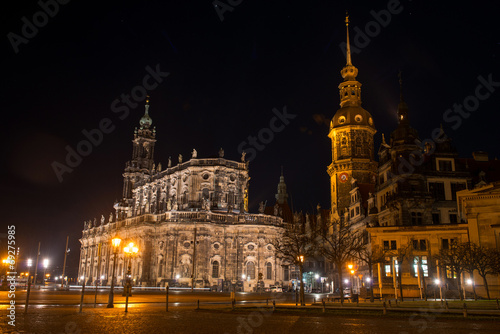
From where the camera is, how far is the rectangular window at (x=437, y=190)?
4747cm

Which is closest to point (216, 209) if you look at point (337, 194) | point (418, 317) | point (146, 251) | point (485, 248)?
point (146, 251)

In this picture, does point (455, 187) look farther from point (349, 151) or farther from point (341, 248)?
point (349, 151)

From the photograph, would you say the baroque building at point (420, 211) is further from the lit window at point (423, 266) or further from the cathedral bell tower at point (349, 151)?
the cathedral bell tower at point (349, 151)

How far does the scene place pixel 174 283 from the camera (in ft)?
229

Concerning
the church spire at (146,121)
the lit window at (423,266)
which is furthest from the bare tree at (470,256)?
the church spire at (146,121)

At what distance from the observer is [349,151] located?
7431 centimetres

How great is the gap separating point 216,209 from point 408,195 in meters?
39.3

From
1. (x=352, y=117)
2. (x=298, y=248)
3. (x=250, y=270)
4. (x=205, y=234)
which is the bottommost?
(x=250, y=270)

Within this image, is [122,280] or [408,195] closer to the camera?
[408,195]

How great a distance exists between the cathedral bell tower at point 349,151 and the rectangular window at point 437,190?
2351 centimetres

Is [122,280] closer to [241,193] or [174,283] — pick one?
[174,283]

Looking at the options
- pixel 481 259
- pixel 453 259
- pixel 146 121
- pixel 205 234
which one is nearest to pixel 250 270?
pixel 205 234

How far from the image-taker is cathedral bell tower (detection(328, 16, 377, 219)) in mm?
72438

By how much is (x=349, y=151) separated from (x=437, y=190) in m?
27.4
